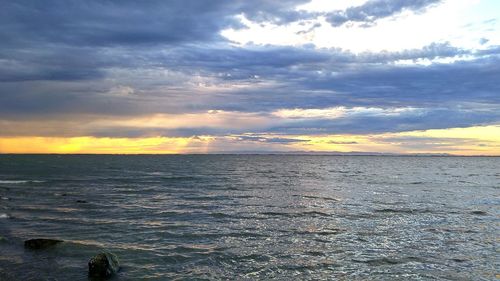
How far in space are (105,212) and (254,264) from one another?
17.1 meters

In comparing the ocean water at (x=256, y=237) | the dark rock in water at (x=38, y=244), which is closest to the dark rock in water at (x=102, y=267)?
the ocean water at (x=256, y=237)

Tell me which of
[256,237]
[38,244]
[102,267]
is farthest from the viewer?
[256,237]

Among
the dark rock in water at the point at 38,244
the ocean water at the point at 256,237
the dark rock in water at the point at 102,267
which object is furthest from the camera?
the dark rock in water at the point at 38,244

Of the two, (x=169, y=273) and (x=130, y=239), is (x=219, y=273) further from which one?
(x=130, y=239)

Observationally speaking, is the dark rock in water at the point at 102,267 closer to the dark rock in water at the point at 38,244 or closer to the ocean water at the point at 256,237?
the ocean water at the point at 256,237

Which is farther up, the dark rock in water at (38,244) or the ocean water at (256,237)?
the dark rock in water at (38,244)

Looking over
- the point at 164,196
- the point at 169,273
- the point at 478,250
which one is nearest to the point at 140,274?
the point at 169,273

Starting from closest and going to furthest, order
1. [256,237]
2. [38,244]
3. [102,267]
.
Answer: [102,267] < [38,244] < [256,237]

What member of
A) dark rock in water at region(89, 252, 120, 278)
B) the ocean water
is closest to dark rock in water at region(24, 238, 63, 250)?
the ocean water

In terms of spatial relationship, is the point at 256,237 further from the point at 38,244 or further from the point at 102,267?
the point at 38,244

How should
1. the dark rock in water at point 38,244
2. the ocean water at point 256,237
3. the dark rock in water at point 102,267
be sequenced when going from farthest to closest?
the dark rock in water at point 38,244 → the ocean water at point 256,237 → the dark rock in water at point 102,267

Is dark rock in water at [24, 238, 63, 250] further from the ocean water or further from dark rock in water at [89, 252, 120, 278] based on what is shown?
dark rock in water at [89, 252, 120, 278]

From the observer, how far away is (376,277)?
15.1 meters

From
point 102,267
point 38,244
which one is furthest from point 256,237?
point 38,244
